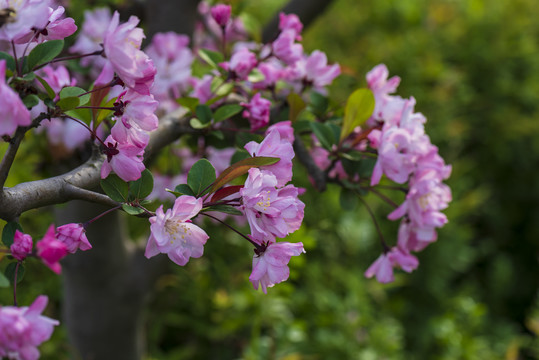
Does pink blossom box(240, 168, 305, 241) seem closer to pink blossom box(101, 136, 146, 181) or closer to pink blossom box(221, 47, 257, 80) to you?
pink blossom box(101, 136, 146, 181)

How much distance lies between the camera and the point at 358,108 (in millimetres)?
938

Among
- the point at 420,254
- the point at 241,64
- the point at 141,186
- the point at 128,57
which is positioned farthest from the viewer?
the point at 420,254

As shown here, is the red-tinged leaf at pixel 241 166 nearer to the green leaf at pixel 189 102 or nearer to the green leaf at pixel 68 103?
the green leaf at pixel 68 103

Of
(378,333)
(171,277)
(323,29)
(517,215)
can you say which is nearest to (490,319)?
(517,215)

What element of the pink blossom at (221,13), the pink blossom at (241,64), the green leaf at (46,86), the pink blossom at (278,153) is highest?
the green leaf at (46,86)

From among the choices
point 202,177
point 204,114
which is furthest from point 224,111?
point 202,177

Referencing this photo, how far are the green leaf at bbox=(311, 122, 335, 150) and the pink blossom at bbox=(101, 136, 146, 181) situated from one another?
340 mm

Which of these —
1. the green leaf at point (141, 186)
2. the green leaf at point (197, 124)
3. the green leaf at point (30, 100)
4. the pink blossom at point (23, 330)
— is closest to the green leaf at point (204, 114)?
the green leaf at point (197, 124)

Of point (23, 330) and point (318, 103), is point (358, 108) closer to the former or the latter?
point (318, 103)

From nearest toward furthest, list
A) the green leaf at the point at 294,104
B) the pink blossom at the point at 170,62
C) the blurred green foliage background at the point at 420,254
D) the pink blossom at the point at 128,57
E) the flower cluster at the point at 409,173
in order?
the pink blossom at the point at 128,57 → the flower cluster at the point at 409,173 → the green leaf at the point at 294,104 → the pink blossom at the point at 170,62 → the blurred green foliage background at the point at 420,254

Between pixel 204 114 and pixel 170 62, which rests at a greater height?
pixel 204 114

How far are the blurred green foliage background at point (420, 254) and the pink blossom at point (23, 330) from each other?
90 cm

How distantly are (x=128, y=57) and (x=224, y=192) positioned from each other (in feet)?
0.62

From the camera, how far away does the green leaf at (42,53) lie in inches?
25.2
